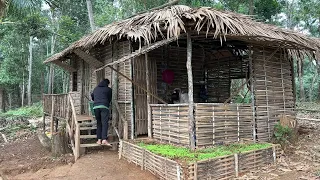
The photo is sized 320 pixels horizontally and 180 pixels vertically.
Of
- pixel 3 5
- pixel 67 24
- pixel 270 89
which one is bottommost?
pixel 270 89

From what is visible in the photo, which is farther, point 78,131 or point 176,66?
point 176,66

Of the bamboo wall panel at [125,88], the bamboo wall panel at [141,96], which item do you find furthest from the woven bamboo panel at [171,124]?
the bamboo wall panel at [125,88]

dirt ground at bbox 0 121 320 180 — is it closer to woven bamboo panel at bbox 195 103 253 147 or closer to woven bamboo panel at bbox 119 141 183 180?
woven bamboo panel at bbox 119 141 183 180

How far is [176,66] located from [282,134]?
12.4ft

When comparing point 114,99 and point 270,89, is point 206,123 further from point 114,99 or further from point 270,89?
point 114,99

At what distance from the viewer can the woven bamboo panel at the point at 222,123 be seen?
635 cm

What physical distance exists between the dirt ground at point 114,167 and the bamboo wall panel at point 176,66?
2.59m

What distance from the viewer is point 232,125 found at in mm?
6902

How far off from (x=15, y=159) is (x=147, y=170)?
4920mm

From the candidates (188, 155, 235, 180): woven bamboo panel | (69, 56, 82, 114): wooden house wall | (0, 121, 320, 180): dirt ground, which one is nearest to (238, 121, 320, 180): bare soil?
(0, 121, 320, 180): dirt ground

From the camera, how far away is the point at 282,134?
25.3ft

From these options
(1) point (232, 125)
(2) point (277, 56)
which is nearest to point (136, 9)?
(2) point (277, 56)

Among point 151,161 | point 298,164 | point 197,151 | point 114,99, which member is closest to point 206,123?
point 197,151

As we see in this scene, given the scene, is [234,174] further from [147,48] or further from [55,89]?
[55,89]
